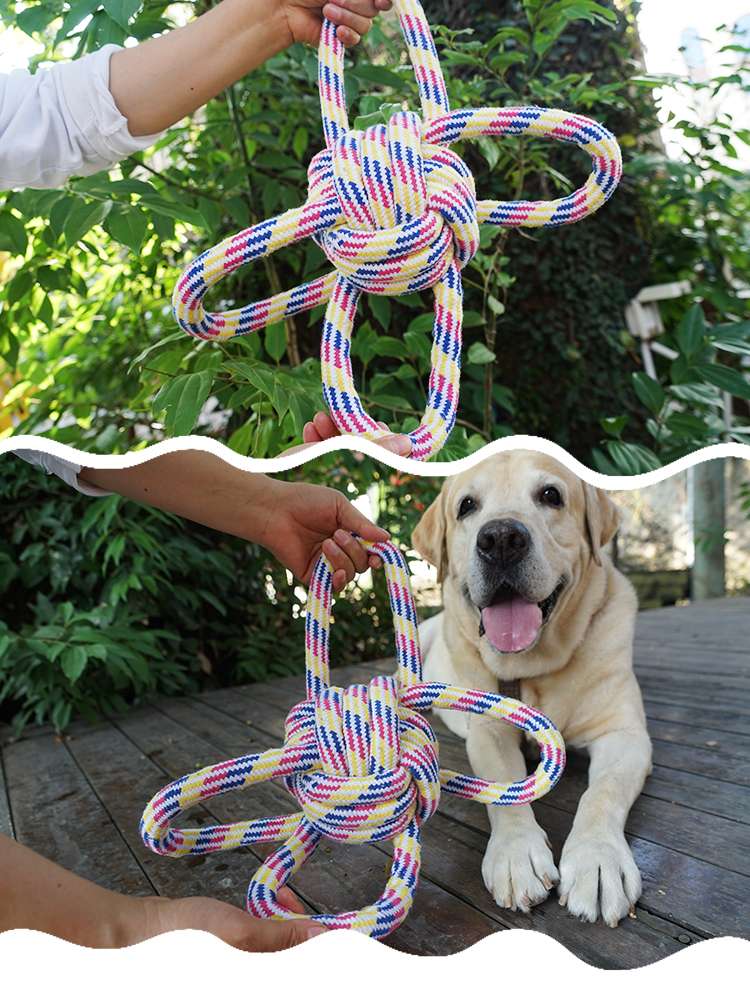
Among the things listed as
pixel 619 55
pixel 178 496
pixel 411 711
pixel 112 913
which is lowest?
pixel 112 913

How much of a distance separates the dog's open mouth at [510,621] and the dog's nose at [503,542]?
2cm

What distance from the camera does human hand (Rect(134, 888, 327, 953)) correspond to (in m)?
0.47

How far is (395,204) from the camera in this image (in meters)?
0.41

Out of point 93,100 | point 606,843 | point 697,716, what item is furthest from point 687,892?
point 93,100

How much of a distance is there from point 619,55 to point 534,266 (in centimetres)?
31

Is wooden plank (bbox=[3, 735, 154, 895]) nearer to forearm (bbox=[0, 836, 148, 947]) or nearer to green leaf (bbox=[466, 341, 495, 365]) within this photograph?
forearm (bbox=[0, 836, 148, 947])

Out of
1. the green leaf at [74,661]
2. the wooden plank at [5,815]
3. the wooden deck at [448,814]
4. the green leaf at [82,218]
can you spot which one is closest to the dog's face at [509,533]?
the wooden deck at [448,814]

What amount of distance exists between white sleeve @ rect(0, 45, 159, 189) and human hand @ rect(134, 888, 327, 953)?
1.56 feet

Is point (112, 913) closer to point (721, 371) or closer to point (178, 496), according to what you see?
point (178, 496)

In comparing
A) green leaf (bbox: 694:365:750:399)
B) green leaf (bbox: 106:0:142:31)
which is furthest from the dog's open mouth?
green leaf (bbox: 106:0:142:31)

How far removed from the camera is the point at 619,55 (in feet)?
3.39

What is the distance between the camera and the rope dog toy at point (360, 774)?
0.49 m

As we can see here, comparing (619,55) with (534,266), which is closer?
(619,55)

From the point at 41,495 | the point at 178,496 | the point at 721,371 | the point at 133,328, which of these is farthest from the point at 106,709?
the point at 721,371
